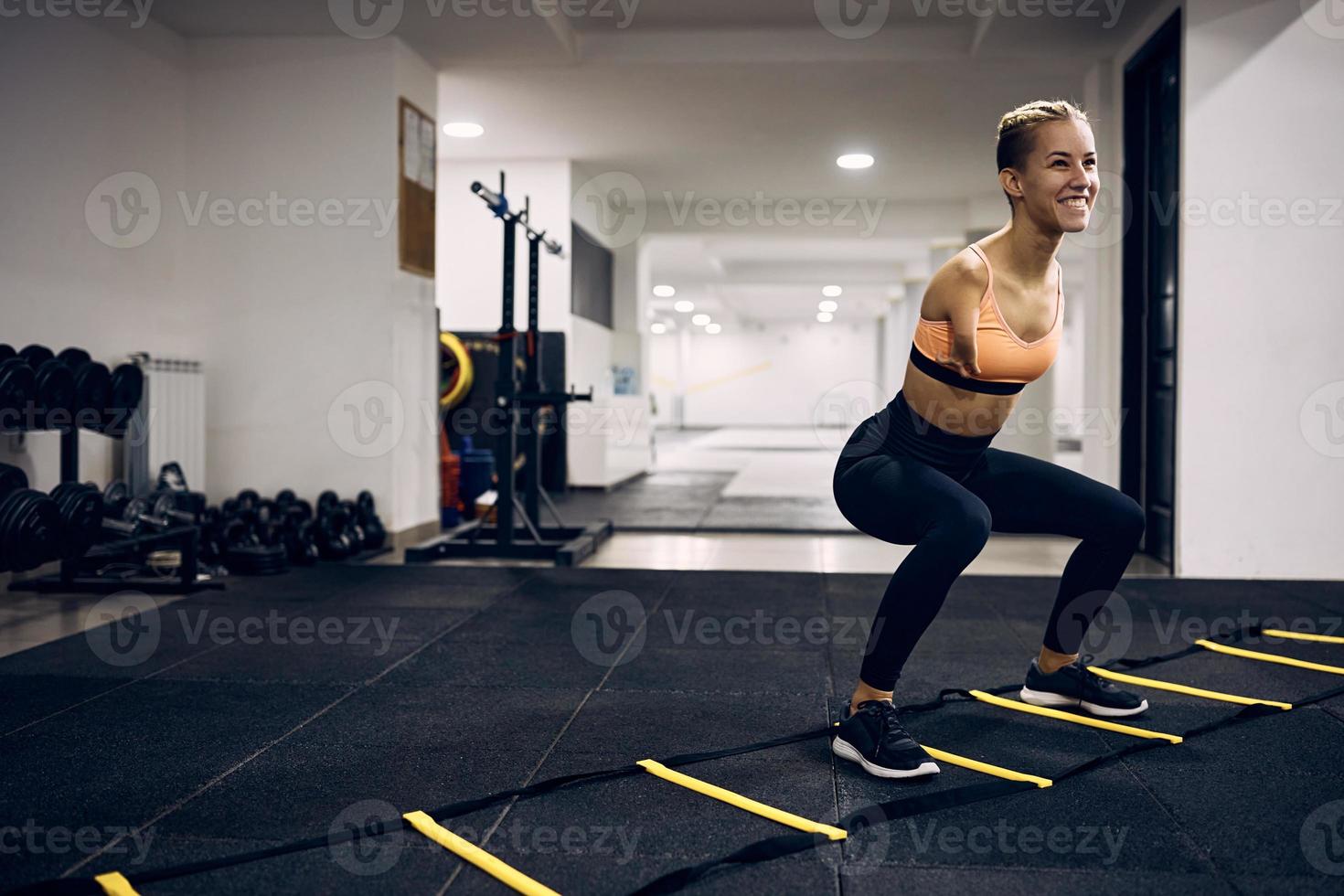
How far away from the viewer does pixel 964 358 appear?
6.75 ft

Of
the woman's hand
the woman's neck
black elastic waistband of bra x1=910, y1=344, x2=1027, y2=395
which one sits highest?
the woman's neck

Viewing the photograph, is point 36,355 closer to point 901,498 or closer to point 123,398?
point 123,398

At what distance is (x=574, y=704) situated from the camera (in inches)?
103

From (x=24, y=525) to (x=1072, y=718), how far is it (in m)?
3.04

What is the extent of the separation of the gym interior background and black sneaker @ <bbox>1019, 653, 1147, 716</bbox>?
0.32 ft

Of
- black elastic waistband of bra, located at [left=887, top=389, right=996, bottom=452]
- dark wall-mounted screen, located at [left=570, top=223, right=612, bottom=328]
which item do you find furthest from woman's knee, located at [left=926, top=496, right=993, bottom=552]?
dark wall-mounted screen, located at [left=570, top=223, right=612, bottom=328]

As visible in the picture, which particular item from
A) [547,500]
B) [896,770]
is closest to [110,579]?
[547,500]

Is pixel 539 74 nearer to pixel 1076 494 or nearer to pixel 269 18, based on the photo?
pixel 269 18

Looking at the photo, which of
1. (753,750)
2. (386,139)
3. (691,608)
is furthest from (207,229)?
(753,750)

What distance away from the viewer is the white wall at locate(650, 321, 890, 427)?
2517cm

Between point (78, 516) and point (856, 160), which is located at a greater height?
point (856, 160)

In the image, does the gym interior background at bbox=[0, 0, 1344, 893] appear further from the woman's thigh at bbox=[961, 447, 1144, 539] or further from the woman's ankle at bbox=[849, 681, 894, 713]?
the woman's thigh at bbox=[961, 447, 1144, 539]

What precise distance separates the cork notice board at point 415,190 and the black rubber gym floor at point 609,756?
2.25m

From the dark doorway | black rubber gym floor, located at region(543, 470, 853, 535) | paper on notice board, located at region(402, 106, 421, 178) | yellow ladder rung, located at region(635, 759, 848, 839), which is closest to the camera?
yellow ladder rung, located at region(635, 759, 848, 839)
